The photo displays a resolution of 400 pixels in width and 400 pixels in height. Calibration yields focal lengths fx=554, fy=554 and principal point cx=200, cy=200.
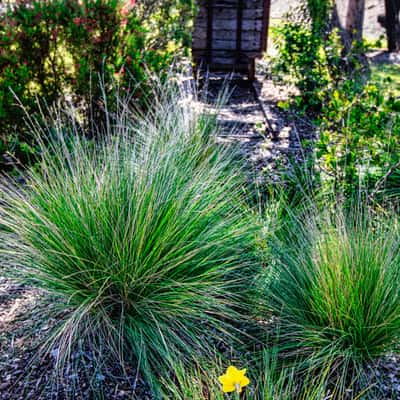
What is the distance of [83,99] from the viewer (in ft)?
16.6

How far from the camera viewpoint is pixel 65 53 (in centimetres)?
495

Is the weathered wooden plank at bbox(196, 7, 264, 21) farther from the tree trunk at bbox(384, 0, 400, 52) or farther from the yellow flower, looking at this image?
the yellow flower

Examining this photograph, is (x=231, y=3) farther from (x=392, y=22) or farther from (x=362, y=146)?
(x=362, y=146)

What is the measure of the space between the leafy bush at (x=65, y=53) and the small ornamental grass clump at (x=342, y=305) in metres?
2.68

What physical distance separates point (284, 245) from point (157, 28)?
14.9ft

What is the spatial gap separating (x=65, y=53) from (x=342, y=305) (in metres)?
3.64

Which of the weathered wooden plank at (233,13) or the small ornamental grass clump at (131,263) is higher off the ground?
the weathered wooden plank at (233,13)

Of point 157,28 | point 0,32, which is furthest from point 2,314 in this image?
point 157,28

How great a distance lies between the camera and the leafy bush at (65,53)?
14.9ft

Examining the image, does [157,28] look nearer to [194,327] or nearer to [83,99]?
[83,99]

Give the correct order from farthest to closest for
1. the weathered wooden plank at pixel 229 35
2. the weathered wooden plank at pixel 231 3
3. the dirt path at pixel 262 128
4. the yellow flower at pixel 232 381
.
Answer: the weathered wooden plank at pixel 229 35 → the weathered wooden plank at pixel 231 3 → the dirt path at pixel 262 128 → the yellow flower at pixel 232 381

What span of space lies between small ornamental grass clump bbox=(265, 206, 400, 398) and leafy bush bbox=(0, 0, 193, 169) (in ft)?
8.81

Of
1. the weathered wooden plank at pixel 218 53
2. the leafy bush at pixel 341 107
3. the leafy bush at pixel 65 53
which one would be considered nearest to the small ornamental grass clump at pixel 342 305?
the leafy bush at pixel 341 107

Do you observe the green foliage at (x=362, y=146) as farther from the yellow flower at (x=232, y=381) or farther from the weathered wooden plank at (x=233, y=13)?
the weathered wooden plank at (x=233, y=13)
